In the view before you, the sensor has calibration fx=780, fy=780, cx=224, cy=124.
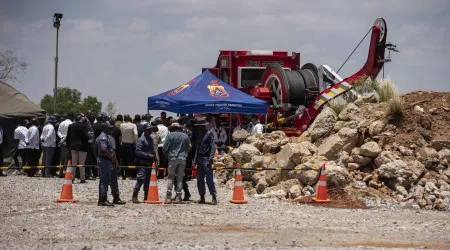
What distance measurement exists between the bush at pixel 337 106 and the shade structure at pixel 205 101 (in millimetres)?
2982

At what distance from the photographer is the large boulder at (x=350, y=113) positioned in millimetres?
21353

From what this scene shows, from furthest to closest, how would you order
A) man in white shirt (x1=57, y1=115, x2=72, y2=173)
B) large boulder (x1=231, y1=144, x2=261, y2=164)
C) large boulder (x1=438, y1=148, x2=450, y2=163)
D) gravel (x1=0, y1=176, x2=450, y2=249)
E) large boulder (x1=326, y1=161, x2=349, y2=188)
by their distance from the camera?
1. man in white shirt (x1=57, y1=115, x2=72, y2=173)
2. large boulder (x1=231, y1=144, x2=261, y2=164)
3. large boulder (x1=438, y1=148, x2=450, y2=163)
4. large boulder (x1=326, y1=161, x2=349, y2=188)
5. gravel (x1=0, y1=176, x2=450, y2=249)

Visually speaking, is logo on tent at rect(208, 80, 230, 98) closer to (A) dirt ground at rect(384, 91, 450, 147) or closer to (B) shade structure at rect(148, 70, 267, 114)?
(B) shade structure at rect(148, 70, 267, 114)

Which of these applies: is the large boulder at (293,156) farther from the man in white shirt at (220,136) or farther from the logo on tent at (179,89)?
the logo on tent at (179,89)

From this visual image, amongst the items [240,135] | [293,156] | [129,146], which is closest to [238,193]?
[293,156]

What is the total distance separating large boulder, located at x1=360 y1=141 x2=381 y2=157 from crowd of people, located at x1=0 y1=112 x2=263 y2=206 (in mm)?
3801

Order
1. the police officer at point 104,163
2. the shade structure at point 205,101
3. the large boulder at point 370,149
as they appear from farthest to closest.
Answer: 1. the shade structure at point 205,101
2. the large boulder at point 370,149
3. the police officer at point 104,163

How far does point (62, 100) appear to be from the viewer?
9188 cm

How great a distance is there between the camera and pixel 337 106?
22750mm

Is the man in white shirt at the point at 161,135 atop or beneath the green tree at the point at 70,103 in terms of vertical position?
beneath

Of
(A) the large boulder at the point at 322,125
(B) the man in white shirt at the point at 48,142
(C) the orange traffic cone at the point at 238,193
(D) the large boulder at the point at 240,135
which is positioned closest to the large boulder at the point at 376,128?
(A) the large boulder at the point at 322,125

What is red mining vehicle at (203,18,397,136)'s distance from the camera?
23.9 metres

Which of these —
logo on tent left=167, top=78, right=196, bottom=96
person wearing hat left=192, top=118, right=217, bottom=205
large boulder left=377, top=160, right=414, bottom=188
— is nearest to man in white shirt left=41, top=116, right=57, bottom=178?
logo on tent left=167, top=78, right=196, bottom=96

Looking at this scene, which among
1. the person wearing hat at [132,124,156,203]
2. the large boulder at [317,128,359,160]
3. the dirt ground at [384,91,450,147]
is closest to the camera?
the person wearing hat at [132,124,156,203]
